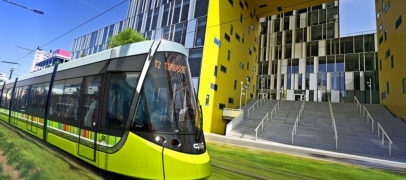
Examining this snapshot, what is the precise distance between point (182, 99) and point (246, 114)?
56.6 feet

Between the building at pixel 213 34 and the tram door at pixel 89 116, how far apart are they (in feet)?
41.7

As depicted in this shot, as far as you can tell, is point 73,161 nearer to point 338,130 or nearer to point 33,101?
point 33,101

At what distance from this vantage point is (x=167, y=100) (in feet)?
12.7

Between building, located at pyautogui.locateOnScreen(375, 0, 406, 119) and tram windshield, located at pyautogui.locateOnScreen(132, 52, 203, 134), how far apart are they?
749 inches

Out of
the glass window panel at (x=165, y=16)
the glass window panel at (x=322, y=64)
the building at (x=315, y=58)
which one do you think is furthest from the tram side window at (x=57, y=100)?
the glass window panel at (x=322, y=64)

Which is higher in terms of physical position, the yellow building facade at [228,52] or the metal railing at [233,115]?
the yellow building facade at [228,52]

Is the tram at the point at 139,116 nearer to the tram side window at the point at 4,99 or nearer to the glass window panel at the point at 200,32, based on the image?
the tram side window at the point at 4,99

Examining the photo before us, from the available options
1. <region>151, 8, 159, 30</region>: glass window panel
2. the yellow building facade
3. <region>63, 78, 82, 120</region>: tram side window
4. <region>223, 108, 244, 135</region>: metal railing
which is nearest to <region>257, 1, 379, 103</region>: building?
the yellow building facade

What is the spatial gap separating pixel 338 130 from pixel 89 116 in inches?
631

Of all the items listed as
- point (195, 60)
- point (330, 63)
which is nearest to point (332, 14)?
point (330, 63)

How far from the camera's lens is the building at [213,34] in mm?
18562

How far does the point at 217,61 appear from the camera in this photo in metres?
20.3

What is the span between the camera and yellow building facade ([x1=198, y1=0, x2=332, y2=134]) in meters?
18.8

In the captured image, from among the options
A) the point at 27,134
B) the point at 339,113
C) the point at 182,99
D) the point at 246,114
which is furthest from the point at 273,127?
the point at 27,134
